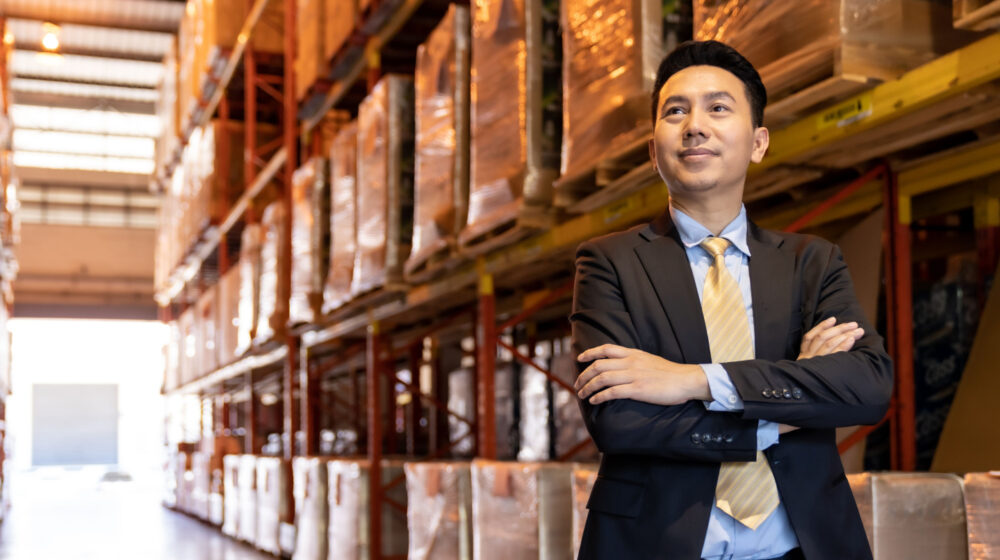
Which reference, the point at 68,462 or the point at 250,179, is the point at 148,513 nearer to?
the point at 250,179

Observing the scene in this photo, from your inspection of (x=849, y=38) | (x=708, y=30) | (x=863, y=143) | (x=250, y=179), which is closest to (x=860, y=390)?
(x=849, y=38)

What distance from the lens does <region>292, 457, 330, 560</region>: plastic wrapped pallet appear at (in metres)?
8.01

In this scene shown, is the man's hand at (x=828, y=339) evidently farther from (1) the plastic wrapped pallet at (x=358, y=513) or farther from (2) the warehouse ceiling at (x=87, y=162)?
(2) the warehouse ceiling at (x=87, y=162)

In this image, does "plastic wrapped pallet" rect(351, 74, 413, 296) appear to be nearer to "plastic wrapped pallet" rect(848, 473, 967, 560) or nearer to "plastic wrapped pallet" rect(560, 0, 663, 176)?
"plastic wrapped pallet" rect(560, 0, 663, 176)

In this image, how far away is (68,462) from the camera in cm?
3228

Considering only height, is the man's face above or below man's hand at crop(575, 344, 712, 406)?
above

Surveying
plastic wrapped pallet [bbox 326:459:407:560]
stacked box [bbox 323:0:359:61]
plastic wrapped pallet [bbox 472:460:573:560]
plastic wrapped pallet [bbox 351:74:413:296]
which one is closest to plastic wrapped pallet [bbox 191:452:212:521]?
plastic wrapped pallet [bbox 326:459:407:560]

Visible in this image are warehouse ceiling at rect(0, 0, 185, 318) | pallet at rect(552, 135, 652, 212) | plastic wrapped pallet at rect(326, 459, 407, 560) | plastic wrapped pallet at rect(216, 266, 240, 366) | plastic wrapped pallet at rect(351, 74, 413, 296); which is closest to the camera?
pallet at rect(552, 135, 652, 212)

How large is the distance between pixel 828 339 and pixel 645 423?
0.35 m

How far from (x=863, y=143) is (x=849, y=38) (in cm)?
47

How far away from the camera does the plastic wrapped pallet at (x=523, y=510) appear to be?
4.39 metres

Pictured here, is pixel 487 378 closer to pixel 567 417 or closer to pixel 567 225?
pixel 567 417

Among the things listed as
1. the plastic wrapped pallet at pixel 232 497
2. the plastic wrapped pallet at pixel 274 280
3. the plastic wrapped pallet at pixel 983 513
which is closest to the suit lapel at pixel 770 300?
the plastic wrapped pallet at pixel 983 513

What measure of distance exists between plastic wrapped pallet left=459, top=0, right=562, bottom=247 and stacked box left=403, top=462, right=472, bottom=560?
1.38 metres
